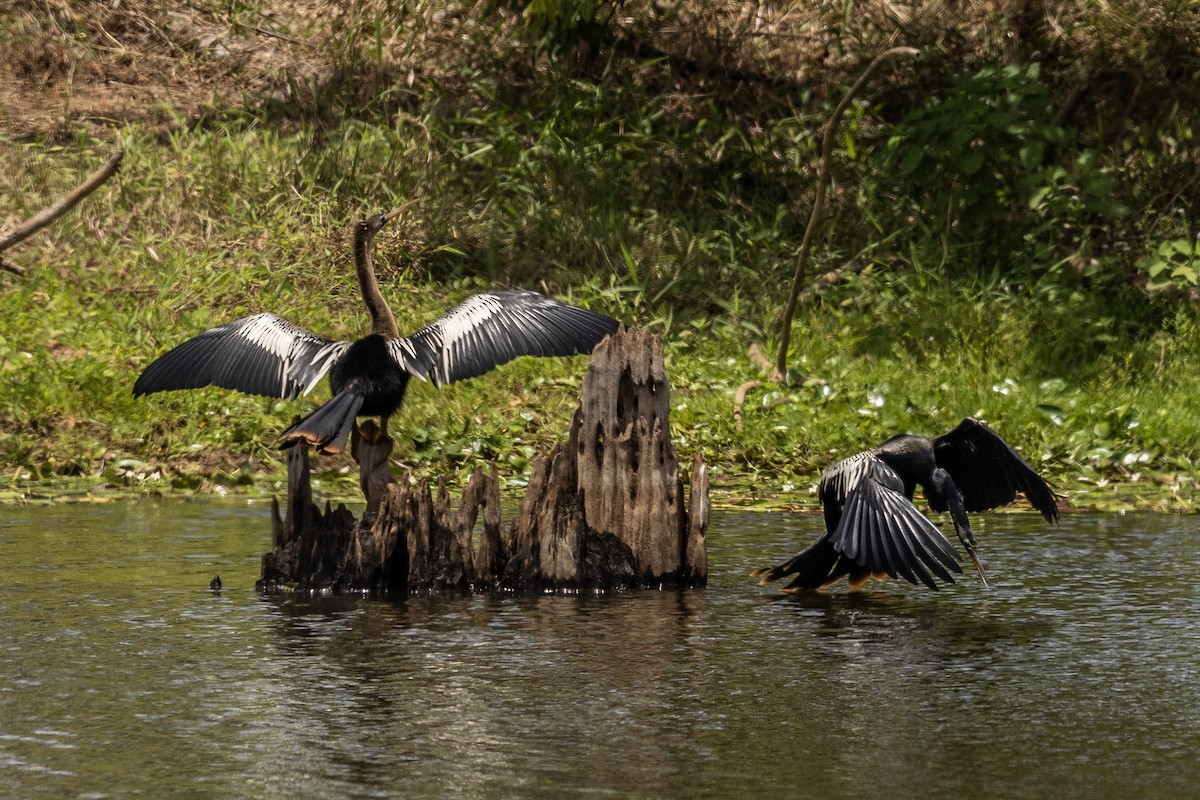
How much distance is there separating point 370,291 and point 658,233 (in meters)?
5.38

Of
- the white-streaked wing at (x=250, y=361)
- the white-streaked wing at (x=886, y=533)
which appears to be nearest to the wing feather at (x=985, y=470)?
the white-streaked wing at (x=886, y=533)

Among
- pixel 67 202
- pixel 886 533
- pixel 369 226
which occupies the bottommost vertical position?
pixel 886 533

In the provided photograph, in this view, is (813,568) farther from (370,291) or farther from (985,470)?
(370,291)

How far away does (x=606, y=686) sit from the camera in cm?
502

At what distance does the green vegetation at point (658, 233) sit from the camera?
383 inches

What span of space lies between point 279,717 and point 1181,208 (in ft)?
30.2

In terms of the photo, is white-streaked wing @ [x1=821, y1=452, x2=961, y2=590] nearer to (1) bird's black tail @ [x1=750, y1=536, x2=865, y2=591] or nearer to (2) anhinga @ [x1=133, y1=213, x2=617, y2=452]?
(1) bird's black tail @ [x1=750, y1=536, x2=865, y2=591]

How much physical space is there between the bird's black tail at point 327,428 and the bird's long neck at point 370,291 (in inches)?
23.6

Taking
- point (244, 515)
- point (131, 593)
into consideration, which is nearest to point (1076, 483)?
point (244, 515)

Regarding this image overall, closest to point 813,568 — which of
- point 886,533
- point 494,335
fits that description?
point 886,533

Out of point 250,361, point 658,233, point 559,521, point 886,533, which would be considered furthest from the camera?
point 658,233

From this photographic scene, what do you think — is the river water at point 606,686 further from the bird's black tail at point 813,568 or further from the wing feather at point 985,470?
the wing feather at point 985,470

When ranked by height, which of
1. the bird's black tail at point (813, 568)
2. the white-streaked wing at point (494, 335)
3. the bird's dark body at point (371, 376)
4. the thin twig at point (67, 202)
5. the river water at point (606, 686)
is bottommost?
the river water at point (606, 686)

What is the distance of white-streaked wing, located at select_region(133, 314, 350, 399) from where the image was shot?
269 inches
